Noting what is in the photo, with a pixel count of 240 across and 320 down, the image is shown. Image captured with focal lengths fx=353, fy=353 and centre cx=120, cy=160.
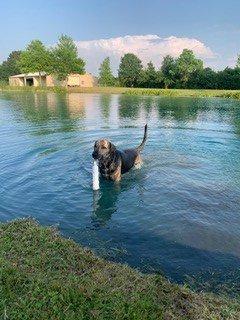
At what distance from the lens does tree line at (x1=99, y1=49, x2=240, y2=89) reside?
87375 millimetres

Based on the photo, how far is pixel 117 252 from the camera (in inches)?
294

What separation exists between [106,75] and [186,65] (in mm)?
31586

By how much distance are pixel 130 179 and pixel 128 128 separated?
12.8m

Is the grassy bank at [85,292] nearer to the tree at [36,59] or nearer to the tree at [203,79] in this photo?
the tree at [203,79]

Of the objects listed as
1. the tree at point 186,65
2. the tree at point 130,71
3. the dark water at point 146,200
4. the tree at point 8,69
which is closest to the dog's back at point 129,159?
the dark water at point 146,200

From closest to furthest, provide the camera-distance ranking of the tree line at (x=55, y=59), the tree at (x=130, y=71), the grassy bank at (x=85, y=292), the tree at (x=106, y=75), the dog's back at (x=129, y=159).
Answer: the grassy bank at (x=85, y=292)
the dog's back at (x=129, y=159)
the tree line at (x=55, y=59)
the tree at (x=130, y=71)
the tree at (x=106, y=75)

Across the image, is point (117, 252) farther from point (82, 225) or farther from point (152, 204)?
point (152, 204)

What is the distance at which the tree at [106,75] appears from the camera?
116688 millimetres

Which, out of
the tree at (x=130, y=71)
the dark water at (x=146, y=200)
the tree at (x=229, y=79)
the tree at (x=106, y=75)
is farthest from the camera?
the tree at (x=106, y=75)

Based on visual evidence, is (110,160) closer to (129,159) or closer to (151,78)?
(129,159)

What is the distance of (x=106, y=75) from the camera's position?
389ft

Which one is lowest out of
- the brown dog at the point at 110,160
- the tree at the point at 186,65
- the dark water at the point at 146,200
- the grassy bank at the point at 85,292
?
Answer: the dark water at the point at 146,200

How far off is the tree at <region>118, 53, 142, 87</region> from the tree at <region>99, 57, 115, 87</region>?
3694mm

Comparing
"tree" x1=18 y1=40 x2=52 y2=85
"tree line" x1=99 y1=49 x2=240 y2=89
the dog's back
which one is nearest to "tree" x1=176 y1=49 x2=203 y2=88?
"tree line" x1=99 y1=49 x2=240 y2=89
